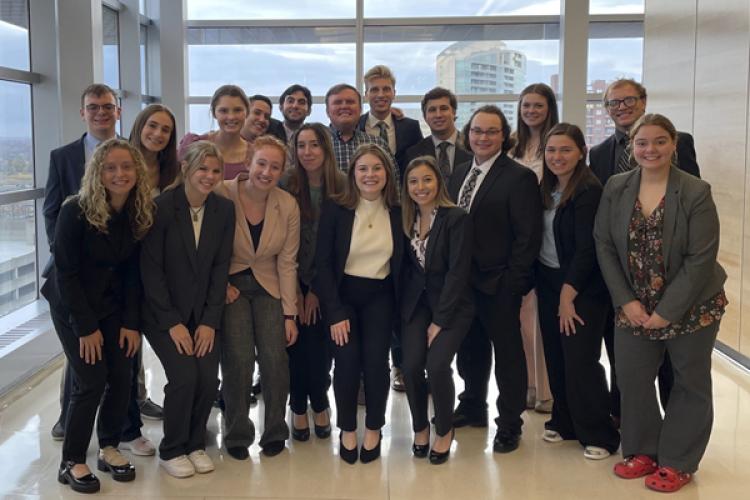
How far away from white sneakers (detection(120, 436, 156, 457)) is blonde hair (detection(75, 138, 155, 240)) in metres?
1.09

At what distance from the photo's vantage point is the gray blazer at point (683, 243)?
9.86 feet

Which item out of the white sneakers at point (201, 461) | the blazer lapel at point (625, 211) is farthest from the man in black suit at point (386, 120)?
the white sneakers at point (201, 461)

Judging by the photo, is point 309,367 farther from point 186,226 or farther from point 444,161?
point 444,161

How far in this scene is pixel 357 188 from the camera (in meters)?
3.49

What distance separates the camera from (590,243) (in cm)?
336

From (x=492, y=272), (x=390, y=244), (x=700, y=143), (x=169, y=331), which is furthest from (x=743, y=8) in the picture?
(x=169, y=331)

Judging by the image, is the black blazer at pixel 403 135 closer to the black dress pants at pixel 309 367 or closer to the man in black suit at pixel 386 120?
the man in black suit at pixel 386 120

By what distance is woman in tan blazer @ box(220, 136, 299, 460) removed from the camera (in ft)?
11.3

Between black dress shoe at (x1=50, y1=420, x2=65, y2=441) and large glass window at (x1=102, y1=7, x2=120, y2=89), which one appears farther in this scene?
large glass window at (x1=102, y1=7, x2=120, y2=89)

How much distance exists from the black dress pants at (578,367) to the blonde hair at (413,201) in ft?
2.04

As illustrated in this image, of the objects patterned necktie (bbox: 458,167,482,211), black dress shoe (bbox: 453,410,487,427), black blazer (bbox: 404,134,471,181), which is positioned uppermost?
black blazer (bbox: 404,134,471,181)

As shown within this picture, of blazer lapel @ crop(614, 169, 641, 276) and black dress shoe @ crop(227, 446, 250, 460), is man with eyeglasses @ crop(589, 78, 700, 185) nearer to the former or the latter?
blazer lapel @ crop(614, 169, 641, 276)

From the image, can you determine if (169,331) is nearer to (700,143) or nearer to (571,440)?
(571,440)

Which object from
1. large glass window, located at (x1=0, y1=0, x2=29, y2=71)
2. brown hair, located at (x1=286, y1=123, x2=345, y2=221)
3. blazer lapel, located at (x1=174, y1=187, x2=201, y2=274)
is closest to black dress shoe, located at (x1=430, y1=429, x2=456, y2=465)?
brown hair, located at (x1=286, y1=123, x2=345, y2=221)
